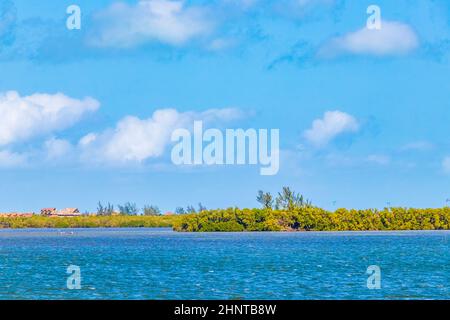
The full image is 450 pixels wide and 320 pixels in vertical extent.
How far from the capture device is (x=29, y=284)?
216 feet

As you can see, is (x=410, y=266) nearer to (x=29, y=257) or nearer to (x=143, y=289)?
(x=143, y=289)

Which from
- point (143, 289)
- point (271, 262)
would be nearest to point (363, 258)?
point (271, 262)

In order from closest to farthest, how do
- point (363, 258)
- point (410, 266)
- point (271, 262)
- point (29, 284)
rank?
1. point (29, 284)
2. point (410, 266)
3. point (271, 262)
4. point (363, 258)

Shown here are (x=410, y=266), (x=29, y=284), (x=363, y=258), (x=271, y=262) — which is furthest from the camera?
(x=363, y=258)

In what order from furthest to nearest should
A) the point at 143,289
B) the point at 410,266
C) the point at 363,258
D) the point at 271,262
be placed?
the point at 363,258, the point at 271,262, the point at 410,266, the point at 143,289

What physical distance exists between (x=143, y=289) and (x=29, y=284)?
10.1 m
